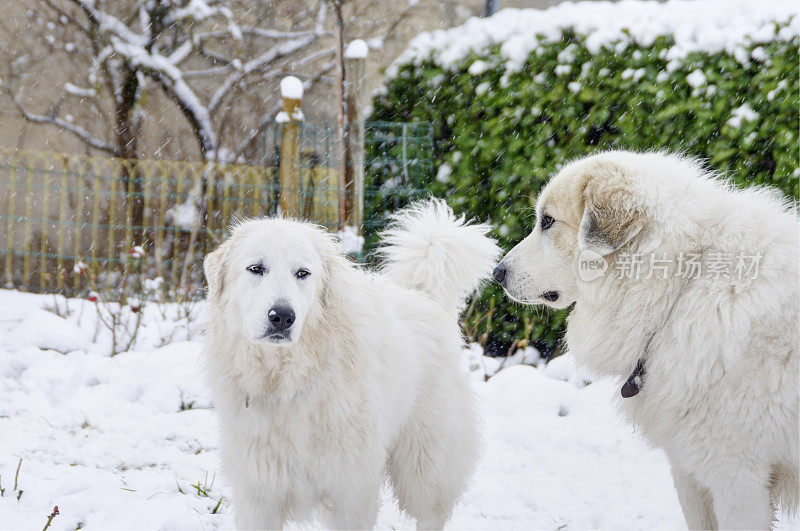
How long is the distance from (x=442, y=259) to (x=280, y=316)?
44.1 inches

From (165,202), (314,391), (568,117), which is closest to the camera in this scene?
(314,391)

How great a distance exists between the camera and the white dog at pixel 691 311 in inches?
86.1

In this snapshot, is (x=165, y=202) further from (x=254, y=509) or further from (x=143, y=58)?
(x=254, y=509)

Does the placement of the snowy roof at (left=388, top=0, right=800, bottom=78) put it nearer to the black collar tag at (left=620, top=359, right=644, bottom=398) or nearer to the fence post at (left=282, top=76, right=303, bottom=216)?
the fence post at (left=282, top=76, right=303, bottom=216)

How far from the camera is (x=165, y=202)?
25.8ft

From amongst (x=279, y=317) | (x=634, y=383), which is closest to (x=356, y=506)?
(x=279, y=317)

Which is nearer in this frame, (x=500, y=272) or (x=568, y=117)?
(x=500, y=272)

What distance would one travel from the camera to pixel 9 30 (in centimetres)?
991

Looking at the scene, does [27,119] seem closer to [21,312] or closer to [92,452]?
[21,312]

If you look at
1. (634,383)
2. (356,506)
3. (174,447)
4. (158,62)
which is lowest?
(174,447)

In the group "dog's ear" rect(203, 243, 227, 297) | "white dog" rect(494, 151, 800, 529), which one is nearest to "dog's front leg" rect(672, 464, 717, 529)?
"white dog" rect(494, 151, 800, 529)

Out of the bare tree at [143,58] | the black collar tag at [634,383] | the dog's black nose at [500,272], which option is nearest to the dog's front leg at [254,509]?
the dog's black nose at [500,272]

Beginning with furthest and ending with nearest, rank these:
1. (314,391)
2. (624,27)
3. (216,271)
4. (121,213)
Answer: (121,213), (624,27), (216,271), (314,391)

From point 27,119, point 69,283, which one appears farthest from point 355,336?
point 27,119
